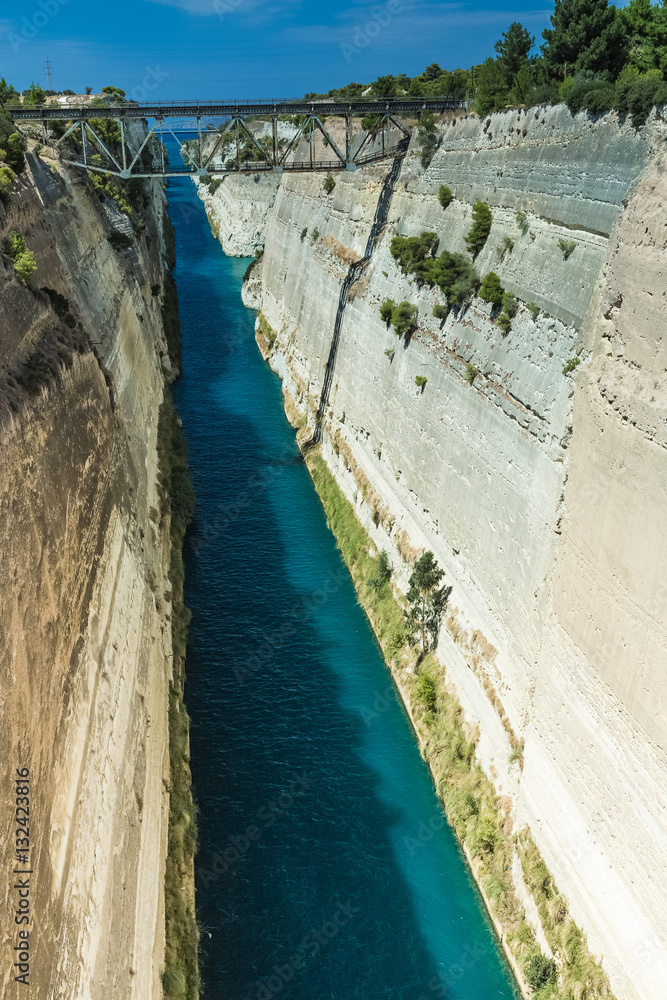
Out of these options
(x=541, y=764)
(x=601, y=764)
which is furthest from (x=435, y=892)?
(x=601, y=764)

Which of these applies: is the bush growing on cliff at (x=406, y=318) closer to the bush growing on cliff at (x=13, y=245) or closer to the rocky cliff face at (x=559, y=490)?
the rocky cliff face at (x=559, y=490)

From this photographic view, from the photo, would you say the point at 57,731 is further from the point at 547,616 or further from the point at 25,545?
the point at 547,616

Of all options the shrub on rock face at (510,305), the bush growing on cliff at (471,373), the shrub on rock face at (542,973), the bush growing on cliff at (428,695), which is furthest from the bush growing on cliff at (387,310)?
the shrub on rock face at (542,973)

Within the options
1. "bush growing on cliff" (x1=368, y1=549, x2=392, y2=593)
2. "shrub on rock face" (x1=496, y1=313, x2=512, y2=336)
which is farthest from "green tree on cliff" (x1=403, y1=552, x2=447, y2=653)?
"shrub on rock face" (x1=496, y1=313, x2=512, y2=336)

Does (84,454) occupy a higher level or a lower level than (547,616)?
higher

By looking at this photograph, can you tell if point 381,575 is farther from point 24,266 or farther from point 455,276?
point 24,266

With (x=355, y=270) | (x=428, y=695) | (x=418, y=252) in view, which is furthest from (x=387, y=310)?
(x=428, y=695)

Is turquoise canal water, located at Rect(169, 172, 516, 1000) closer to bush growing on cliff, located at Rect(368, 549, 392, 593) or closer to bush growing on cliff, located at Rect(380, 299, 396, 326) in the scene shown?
bush growing on cliff, located at Rect(368, 549, 392, 593)
